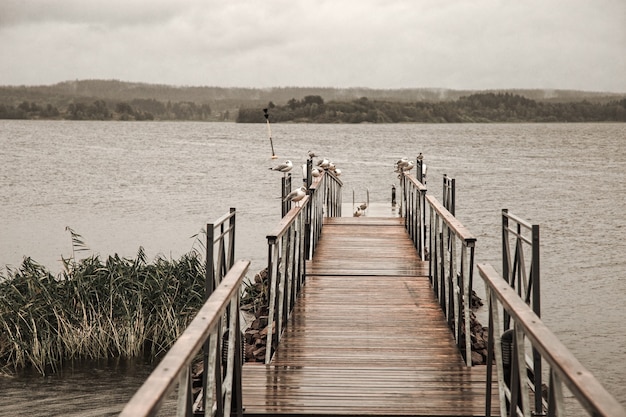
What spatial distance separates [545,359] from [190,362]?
135 cm

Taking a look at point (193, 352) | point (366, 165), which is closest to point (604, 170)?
point (366, 165)

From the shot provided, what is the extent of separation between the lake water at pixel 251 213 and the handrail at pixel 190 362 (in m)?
6.54

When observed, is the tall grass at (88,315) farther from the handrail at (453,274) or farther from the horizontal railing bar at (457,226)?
the horizontal railing bar at (457,226)

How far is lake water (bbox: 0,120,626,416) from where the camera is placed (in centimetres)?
1331

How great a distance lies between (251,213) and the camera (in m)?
41.9

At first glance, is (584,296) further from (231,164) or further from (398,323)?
(231,164)

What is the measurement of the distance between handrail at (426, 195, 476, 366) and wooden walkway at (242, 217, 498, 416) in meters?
0.12

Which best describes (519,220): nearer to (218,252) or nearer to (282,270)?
(282,270)

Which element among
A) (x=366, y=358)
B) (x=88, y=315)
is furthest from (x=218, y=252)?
(x=88, y=315)

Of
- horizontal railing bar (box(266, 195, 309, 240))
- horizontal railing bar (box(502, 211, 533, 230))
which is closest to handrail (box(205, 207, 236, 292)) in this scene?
horizontal railing bar (box(266, 195, 309, 240))

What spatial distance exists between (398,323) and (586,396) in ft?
17.4

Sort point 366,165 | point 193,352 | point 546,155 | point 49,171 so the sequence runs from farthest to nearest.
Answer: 1. point 546,155
2. point 366,165
3. point 49,171
4. point 193,352

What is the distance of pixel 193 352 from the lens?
3219 millimetres

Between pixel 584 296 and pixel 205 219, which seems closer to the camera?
pixel 584 296
